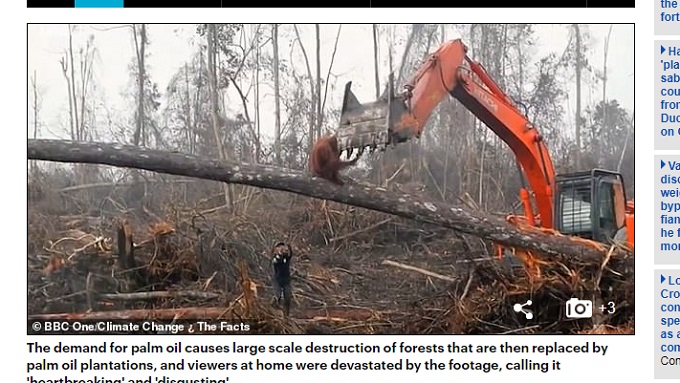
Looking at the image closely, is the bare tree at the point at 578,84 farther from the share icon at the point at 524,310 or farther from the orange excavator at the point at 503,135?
the share icon at the point at 524,310

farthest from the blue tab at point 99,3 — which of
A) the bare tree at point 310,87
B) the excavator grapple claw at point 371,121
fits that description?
the excavator grapple claw at point 371,121

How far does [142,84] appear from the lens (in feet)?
16.6

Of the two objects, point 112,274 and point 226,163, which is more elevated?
point 226,163

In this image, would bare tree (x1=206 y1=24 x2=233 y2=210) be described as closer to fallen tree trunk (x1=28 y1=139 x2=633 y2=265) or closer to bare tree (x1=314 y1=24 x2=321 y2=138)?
fallen tree trunk (x1=28 y1=139 x2=633 y2=265)

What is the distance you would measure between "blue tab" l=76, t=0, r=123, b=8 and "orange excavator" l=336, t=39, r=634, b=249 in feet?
3.71

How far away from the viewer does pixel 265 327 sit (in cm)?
504

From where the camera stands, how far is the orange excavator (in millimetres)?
5004

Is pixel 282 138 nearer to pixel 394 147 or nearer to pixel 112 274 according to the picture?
pixel 394 147

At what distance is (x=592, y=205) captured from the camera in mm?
Result: 5137

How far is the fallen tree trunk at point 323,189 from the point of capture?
198 inches

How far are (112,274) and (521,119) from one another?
207 centimetres

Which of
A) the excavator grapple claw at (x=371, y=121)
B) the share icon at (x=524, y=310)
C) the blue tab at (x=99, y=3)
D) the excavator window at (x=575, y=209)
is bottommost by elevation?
the share icon at (x=524, y=310)
